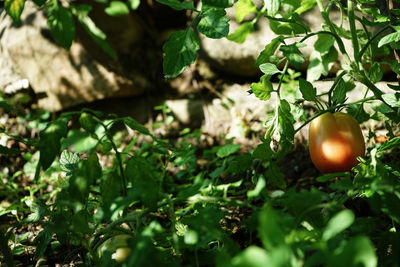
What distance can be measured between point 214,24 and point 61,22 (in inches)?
13.0

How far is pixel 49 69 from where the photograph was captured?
2404 millimetres

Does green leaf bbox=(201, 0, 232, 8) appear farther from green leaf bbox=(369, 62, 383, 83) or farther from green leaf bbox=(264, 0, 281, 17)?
green leaf bbox=(369, 62, 383, 83)

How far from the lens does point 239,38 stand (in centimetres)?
128

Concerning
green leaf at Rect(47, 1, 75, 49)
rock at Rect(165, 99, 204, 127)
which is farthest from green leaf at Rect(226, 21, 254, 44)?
rock at Rect(165, 99, 204, 127)

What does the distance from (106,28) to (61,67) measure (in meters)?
0.41

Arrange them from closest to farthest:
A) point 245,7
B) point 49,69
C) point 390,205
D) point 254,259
Answer: 1. point 254,259
2. point 390,205
3. point 245,7
4. point 49,69

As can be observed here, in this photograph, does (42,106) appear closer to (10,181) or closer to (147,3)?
(10,181)

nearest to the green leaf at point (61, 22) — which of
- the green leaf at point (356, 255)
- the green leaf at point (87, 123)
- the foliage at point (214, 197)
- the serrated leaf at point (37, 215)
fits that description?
the foliage at point (214, 197)

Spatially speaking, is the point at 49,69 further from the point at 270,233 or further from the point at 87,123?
the point at 270,233

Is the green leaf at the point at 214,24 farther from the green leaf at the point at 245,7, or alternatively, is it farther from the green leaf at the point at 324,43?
the green leaf at the point at 324,43

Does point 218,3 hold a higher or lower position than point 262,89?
higher

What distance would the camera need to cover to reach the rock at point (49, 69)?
93.7 inches

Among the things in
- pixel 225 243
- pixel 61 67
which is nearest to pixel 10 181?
pixel 61 67

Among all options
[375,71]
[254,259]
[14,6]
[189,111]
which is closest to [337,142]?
[375,71]
